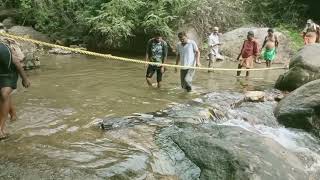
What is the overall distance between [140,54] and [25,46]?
18.2ft

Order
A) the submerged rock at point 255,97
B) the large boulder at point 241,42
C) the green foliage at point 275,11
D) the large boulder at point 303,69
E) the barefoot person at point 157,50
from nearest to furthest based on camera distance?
the submerged rock at point 255,97, the barefoot person at point 157,50, the large boulder at point 303,69, the large boulder at point 241,42, the green foliage at point 275,11

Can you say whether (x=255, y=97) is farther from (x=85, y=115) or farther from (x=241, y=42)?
(x=241, y=42)

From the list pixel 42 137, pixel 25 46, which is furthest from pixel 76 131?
pixel 25 46

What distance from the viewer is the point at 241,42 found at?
58.6 ft

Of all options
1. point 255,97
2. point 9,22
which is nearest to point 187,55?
point 255,97

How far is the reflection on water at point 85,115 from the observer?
5.42m

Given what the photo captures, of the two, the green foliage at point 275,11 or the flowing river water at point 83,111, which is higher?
the green foliage at point 275,11

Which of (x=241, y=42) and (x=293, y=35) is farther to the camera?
(x=293, y=35)

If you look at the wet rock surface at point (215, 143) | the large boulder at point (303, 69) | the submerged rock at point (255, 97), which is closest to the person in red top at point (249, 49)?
the large boulder at point (303, 69)

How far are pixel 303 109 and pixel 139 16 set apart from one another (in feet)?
37.2

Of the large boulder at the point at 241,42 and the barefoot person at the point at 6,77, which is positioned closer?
the barefoot person at the point at 6,77

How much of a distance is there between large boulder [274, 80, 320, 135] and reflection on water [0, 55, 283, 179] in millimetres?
2158

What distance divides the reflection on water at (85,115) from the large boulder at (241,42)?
3.01 m

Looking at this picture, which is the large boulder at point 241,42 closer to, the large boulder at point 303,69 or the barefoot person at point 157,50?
the large boulder at point 303,69
